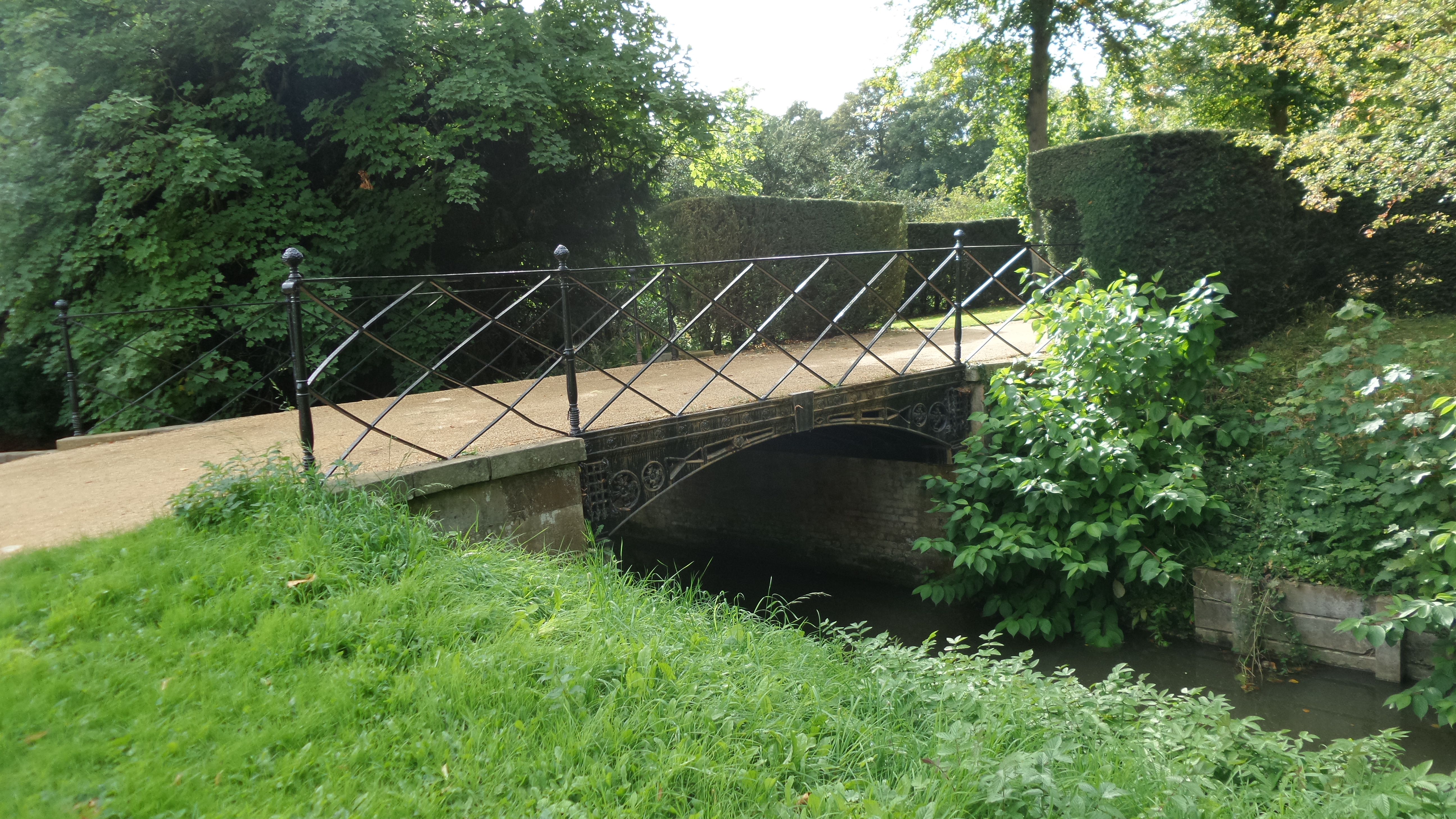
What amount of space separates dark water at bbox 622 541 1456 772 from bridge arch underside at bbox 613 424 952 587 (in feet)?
1.06

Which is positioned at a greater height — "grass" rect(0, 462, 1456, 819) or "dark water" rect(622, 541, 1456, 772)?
"grass" rect(0, 462, 1456, 819)

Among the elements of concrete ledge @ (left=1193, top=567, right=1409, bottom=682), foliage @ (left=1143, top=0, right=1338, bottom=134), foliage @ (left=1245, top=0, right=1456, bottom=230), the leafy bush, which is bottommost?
concrete ledge @ (left=1193, top=567, right=1409, bottom=682)

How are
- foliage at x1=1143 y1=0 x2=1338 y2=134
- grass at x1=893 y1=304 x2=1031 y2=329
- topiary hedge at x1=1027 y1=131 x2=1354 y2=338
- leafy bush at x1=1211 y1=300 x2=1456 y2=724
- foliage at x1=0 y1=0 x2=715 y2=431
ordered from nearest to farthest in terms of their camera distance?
1. leafy bush at x1=1211 y1=300 x2=1456 y2=724
2. topiary hedge at x1=1027 y1=131 x2=1354 y2=338
3. foliage at x1=0 y1=0 x2=715 y2=431
4. foliage at x1=1143 y1=0 x2=1338 y2=134
5. grass at x1=893 y1=304 x2=1031 y2=329

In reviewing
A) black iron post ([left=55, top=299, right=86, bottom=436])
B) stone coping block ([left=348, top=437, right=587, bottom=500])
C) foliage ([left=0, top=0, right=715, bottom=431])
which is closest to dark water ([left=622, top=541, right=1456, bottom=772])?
stone coping block ([left=348, top=437, right=587, bottom=500])

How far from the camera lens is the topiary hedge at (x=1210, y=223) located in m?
8.40

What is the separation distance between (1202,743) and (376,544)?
372cm

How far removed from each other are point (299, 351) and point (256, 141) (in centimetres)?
698

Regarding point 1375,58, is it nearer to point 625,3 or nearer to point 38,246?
point 625,3

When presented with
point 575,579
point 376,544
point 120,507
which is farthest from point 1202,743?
point 120,507

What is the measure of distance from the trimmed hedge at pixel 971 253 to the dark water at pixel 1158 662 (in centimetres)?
736

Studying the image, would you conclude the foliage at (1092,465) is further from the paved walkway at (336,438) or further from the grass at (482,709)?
the grass at (482,709)

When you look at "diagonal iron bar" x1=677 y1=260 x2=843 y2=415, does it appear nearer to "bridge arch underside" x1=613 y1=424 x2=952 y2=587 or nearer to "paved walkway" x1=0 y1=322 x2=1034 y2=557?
"paved walkway" x1=0 y1=322 x2=1034 y2=557

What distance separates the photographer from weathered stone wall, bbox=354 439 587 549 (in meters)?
4.25

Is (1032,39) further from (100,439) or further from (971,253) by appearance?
(100,439)
